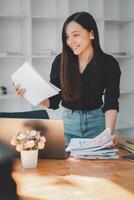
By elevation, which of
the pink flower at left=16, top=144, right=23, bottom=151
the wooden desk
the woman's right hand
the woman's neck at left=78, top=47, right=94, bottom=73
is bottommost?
the wooden desk

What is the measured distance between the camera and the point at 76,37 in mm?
2326

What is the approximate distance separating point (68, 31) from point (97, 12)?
2.16 meters

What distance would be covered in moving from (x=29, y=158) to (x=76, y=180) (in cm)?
28

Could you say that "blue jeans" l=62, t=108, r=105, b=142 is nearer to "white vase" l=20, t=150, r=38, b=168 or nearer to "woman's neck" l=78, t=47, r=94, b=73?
"woman's neck" l=78, t=47, r=94, b=73

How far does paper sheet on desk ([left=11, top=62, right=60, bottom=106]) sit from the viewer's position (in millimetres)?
2082

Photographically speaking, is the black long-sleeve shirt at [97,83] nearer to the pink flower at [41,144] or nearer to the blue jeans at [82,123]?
the blue jeans at [82,123]

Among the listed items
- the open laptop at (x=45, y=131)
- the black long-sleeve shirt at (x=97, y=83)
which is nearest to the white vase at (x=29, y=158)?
the open laptop at (x=45, y=131)

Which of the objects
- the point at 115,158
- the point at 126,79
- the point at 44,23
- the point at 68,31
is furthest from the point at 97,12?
the point at 115,158

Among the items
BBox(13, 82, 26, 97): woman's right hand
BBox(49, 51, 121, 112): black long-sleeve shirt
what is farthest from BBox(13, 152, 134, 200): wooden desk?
BBox(49, 51, 121, 112): black long-sleeve shirt

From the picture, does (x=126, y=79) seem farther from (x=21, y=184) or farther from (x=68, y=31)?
(x=21, y=184)

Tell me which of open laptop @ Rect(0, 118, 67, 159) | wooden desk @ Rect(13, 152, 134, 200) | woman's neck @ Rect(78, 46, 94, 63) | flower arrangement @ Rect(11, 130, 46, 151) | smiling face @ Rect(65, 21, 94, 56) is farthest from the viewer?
woman's neck @ Rect(78, 46, 94, 63)

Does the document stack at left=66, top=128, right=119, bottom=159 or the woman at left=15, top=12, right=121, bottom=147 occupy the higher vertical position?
the woman at left=15, top=12, right=121, bottom=147

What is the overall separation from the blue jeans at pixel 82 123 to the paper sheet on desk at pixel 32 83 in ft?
0.87

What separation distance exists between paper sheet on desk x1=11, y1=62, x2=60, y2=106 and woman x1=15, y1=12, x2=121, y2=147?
0.26 meters
